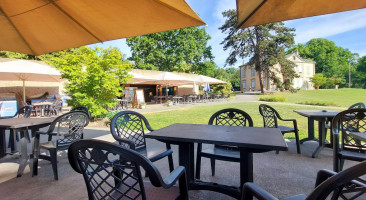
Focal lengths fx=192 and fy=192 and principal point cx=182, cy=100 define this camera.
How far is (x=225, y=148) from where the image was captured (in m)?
2.42

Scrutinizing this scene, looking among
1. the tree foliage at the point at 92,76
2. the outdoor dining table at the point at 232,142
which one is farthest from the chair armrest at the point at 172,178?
the tree foliage at the point at 92,76

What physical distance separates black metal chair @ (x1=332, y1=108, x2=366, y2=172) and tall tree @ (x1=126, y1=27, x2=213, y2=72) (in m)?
26.2

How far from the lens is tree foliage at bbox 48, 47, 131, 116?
6.72 m

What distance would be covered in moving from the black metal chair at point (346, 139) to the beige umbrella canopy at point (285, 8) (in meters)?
1.28

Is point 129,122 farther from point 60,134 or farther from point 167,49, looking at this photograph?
point 167,49

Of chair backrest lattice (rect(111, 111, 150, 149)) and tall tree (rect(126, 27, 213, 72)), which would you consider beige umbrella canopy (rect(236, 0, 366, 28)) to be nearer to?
chair backrest lattice (rect(111, 111, 150, 149))

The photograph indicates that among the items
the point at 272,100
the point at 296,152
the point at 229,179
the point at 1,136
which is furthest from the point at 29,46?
the point at 272,100

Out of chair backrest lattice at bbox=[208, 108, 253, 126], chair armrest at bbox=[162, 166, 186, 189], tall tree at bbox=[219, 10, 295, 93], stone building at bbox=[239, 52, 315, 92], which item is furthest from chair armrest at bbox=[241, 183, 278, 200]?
stone building at bbox=[239, 52, 315, 92]

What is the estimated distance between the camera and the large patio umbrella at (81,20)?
1.91m

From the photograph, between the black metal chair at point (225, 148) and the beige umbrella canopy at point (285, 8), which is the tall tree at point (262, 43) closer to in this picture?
the black metal chair at point (225, 148)

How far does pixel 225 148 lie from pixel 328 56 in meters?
68.4

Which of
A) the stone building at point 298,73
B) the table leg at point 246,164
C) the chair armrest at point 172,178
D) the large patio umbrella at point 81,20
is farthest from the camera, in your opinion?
the stone building at point 298,73

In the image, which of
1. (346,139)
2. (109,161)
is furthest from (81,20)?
(346,139)

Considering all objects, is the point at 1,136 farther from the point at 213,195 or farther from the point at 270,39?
the point at 270,39
